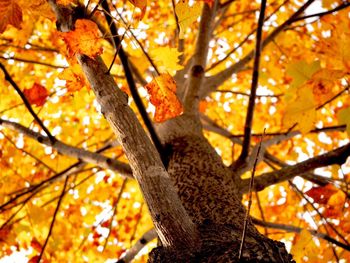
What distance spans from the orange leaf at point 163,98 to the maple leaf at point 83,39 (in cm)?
23

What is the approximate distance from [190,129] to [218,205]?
815 millimetres

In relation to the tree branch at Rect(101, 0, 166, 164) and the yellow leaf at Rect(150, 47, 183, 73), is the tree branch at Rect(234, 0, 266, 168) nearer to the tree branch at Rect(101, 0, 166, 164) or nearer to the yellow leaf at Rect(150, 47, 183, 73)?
the tree branch at Rect(101, 0, 166, 164)

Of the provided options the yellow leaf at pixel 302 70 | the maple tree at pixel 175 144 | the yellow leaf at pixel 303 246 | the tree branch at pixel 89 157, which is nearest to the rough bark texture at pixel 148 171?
the maple tree at pixel 175 144

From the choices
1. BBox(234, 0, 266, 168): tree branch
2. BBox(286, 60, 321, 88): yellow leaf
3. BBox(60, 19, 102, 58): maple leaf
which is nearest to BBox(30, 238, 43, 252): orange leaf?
BBox(234, 0, 266, 168): tree branch

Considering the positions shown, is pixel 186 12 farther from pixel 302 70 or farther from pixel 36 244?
pixel 36 244

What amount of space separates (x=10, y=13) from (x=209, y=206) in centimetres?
95

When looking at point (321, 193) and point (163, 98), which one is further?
point (321, 193)

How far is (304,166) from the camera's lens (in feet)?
5.11

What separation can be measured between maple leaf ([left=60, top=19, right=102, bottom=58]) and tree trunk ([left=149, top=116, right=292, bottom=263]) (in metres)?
0.63

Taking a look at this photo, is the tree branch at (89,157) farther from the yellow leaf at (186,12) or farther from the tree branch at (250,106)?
the yellow leaf at (186,12)

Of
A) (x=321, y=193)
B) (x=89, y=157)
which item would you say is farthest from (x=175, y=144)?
(x=321, y=193)

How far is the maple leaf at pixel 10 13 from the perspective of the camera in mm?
1166

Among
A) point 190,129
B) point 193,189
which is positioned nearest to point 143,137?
point 193,189

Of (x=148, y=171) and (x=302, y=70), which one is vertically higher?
(x=302, y=70)
